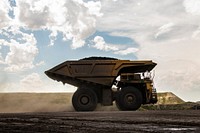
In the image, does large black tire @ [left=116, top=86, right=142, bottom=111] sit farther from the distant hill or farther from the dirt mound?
the dirt mound

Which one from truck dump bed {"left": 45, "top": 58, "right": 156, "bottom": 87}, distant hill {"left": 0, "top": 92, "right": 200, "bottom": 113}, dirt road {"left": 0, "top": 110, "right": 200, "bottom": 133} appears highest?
truck dump bed {"left": 45, "top": 58, "right": 156, "bottom": 87}

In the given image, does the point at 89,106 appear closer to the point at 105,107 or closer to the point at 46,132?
the point at 105,107

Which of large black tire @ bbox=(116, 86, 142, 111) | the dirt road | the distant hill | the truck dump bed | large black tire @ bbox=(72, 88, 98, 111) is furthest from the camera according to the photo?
the distant hill

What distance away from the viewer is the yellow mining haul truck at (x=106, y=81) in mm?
18375

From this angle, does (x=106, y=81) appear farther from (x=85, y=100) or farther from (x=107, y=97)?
(x=85, y=100)

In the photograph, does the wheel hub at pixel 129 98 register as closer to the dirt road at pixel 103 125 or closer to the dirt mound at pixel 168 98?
the dirt road at pixel 103 125

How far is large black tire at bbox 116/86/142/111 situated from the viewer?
59.3 feet

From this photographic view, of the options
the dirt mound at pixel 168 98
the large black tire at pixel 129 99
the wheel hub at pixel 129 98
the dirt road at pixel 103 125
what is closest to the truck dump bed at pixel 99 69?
the large black tire at pixel 129 99

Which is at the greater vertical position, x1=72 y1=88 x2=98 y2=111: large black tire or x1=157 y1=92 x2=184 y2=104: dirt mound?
x1=157 y1=92 x2=184 y2=104: dirt mound

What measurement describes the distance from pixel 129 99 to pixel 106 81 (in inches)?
62.4

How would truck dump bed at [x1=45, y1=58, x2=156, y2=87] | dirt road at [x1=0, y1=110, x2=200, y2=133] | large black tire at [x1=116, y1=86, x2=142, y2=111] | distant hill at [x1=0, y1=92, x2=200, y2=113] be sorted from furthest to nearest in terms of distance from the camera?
distant hill at [x1=0, y1=92, x2=200, y2=113]
truck dump bed at [x1=45, y1=58, x2=156, y2=87]
large black tire at [x1=116, y1=86, x2=142, y2=111]
dirt road at [x1=0, y1=110, x2=200, y2=133]

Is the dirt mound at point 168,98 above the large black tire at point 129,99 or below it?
above

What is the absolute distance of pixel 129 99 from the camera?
18.2 metres

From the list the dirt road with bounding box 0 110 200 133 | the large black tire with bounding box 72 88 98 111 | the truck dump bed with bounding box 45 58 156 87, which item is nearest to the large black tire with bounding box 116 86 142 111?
the truck dump bed with bounding box 45 58 156 87
